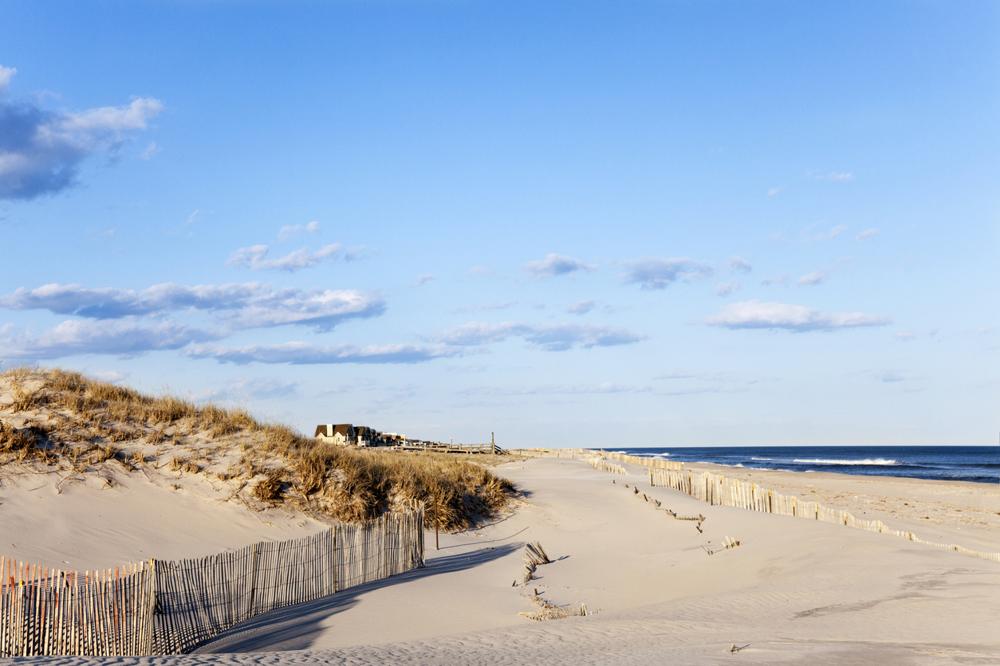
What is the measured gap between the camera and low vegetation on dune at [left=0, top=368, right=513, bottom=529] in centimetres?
1848

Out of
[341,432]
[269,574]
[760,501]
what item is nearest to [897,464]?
[341,432]

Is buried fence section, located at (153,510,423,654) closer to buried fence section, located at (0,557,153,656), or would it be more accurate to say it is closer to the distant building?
buried fence section, located at (0,557,153,656)

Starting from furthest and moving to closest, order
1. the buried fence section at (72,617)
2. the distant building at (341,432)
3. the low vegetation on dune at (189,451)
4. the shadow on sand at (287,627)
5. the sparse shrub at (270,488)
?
the distant building at (341,432) → the sparse shrub at (270,488) → the low vegetation on dune at (189,451) → the shadow on sand at (287,627) → the buried fence section at (72,617)

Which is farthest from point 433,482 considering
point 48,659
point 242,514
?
point 48,659

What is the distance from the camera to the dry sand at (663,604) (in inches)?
357

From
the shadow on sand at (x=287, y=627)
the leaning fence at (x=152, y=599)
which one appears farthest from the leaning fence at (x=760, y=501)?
the leaning fence at (x=152, y=599)

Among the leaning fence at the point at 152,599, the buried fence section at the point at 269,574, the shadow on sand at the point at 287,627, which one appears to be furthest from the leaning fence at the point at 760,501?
the leaning fence at the point at 152,599

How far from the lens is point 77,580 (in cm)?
888

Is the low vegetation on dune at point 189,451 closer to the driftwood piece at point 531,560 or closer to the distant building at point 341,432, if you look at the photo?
the driftwood piece at point 531,560

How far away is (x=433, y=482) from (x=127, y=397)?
7915mm

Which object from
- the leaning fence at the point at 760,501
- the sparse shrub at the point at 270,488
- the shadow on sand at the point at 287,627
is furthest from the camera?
the leaning fence at the point at 760,501

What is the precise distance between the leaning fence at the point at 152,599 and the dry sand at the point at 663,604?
0.35 metres

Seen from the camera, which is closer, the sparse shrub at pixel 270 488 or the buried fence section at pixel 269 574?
the buried fence section at pixel 269 574

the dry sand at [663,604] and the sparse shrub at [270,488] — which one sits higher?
the sparse shrub at [270,488]
